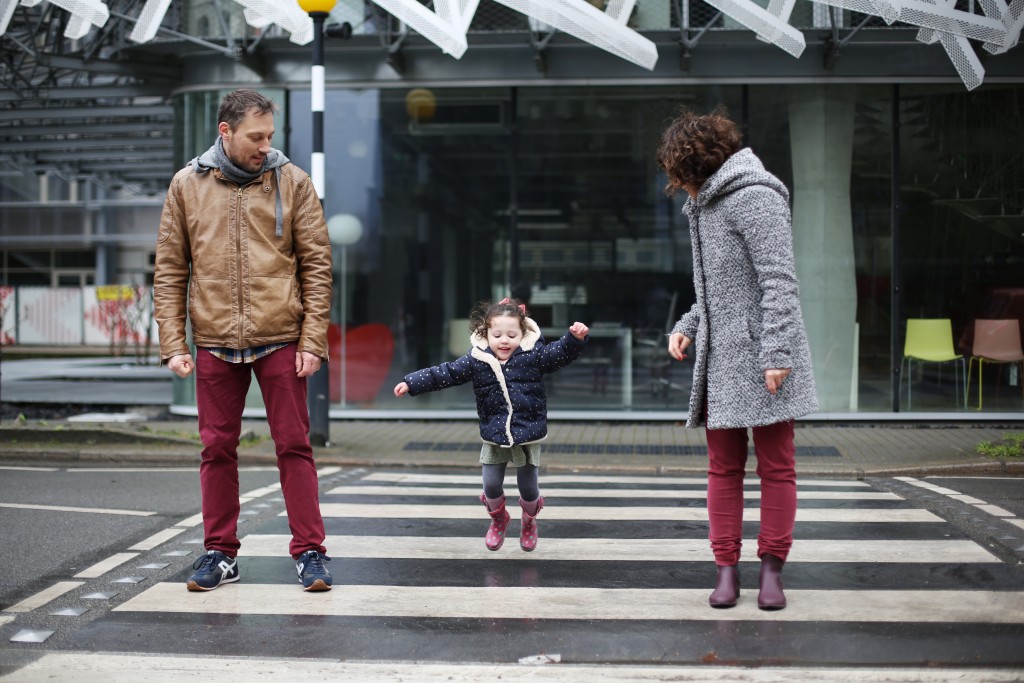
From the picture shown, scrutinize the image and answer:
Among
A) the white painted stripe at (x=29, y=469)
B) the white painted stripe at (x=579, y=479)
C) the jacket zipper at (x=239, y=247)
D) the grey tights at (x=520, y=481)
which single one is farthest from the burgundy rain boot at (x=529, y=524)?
the white painted stripe at (x=29, y=469)

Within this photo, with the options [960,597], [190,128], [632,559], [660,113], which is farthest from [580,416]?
[960,597]

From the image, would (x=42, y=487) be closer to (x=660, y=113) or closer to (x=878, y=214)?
(x=660, y=113)

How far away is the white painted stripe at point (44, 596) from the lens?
4.76 metres

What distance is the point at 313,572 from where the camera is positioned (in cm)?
498

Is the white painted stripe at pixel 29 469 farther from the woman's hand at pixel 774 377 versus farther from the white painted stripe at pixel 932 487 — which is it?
the woman's hand at pixel 774 377

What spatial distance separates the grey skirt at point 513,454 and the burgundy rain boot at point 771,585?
1.38 metres

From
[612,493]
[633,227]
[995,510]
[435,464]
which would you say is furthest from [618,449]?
[995,510]

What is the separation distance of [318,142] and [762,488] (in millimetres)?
6735

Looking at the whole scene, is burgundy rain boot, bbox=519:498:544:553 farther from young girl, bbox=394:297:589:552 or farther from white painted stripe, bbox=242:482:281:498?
white painted stripe, bbox=242:482:281:498

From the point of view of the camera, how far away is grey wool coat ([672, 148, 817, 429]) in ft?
14.4

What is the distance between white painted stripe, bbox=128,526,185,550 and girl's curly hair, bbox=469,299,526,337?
82.3 inches

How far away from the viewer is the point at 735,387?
4.50 m

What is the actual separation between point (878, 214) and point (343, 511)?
27.0ft

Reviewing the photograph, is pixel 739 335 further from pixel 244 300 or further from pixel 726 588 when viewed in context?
pixel 244 300
